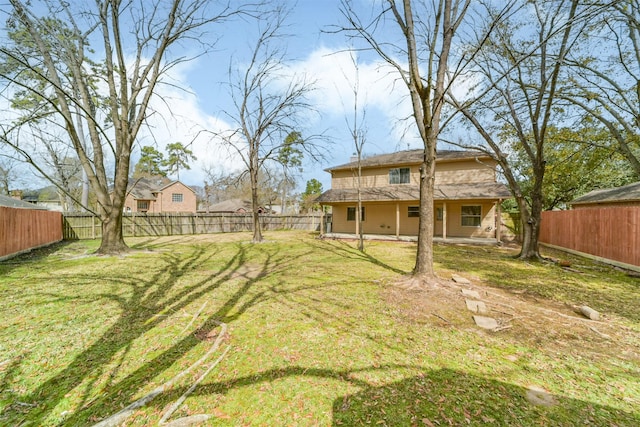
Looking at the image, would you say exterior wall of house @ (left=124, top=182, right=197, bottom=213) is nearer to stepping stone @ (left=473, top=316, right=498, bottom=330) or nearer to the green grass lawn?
the green grass lawn

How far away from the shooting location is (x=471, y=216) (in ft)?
50.3

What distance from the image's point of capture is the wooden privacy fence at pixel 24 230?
843cm

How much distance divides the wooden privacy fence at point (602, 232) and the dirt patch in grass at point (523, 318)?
570cm

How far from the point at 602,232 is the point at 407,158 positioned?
975cm

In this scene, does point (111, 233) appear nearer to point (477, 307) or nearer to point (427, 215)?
point (427, 215)

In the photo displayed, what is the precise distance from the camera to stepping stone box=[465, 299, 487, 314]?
14.5ft

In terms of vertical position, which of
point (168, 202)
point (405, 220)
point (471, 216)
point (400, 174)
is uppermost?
point (400, 174)

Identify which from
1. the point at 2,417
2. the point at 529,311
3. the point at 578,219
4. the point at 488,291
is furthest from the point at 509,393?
the point at 578,219

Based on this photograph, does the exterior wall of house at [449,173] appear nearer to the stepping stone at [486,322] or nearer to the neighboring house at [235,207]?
the stepping stone at [486,322]

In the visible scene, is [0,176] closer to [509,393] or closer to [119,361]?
[119,361]

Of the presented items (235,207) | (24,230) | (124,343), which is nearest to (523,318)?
(124,343)

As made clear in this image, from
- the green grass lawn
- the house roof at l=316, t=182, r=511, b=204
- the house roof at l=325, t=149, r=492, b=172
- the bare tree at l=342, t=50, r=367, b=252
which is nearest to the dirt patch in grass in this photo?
the green grass lawn

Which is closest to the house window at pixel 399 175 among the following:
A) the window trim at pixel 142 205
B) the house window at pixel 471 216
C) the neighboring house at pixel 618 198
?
the house window at pixel 471 216

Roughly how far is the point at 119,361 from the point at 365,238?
1401cm
